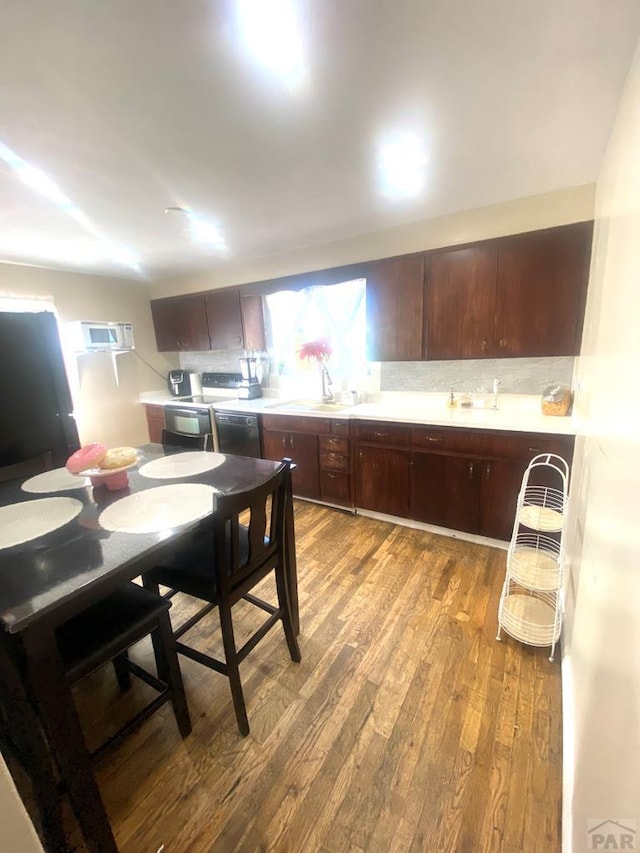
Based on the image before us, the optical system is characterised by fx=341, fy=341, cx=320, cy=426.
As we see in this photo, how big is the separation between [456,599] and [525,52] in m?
2.36

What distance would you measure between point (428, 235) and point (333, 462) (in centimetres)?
193

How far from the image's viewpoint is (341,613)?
1907 millimetres

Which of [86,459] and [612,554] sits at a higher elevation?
[86,459]

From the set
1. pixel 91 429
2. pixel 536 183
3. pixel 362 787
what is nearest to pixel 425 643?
pixel 362 787

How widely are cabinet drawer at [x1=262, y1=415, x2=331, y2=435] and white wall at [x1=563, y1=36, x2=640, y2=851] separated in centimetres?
186

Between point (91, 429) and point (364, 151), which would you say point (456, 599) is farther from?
point (91, 429)

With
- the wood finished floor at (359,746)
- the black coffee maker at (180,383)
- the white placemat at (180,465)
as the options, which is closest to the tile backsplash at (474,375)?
the wood finished floor at (359,746)

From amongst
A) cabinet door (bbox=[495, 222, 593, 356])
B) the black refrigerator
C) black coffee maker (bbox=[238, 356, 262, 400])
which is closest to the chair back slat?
the black refrigerator

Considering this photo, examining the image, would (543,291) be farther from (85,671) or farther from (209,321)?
(209,321)

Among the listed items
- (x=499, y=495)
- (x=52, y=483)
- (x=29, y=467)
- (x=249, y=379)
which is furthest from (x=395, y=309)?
(x=29, y=467)

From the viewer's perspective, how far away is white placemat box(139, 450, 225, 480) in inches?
65.7

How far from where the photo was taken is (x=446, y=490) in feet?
8.21

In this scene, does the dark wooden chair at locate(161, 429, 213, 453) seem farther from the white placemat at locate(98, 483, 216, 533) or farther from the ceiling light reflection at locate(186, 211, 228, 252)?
the ceiling light reflection at locate(186, 211, 228, 252)

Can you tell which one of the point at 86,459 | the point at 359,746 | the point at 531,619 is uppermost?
the point at 86,459
